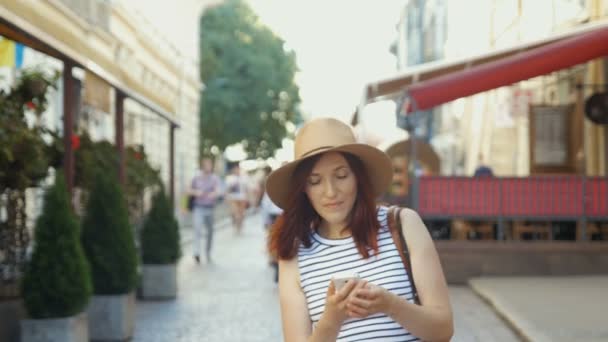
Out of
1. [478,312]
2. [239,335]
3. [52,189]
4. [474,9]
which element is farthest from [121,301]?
[474,9]

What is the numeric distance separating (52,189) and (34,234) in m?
0.36

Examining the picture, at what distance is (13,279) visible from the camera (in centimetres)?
813

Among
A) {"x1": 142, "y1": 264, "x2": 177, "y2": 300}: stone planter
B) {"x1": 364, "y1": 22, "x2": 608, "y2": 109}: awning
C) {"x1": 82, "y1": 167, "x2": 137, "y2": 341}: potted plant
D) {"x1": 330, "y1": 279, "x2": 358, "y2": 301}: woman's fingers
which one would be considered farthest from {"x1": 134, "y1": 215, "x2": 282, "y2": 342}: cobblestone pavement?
{"x1": 330, "y1": 279, "x2": 358, "y2": 301}: woman's fingers

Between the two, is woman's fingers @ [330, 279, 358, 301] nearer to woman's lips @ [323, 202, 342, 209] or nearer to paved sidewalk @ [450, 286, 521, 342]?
woman's lips @ [323, 202, 342, 209]

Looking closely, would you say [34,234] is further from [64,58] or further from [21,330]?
[64,58]

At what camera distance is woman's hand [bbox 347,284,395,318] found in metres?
2.88

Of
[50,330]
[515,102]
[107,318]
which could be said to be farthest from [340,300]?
[515,102]

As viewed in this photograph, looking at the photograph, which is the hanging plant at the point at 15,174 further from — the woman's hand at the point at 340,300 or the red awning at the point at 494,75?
the red awning at the point at 494,75

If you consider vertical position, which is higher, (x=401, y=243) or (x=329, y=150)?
(x=329, y=150)

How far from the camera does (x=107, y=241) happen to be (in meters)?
9.54

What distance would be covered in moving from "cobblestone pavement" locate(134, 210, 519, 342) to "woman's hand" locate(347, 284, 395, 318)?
250 inches

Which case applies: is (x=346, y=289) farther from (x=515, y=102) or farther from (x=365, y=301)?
(x=515, y=102)

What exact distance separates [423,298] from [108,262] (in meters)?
6.68

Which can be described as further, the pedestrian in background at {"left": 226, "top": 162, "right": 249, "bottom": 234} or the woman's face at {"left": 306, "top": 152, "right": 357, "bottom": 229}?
the pedestrian in background at {"left": 226, "top": 162, "right": 249, "bottom": 234}
